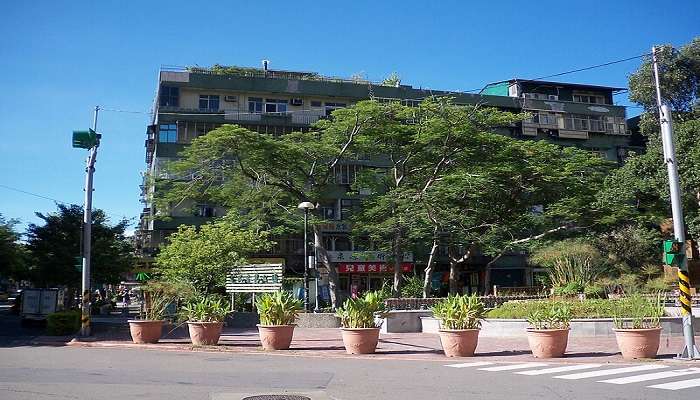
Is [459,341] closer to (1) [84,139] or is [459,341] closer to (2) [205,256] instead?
(2) [205,256]

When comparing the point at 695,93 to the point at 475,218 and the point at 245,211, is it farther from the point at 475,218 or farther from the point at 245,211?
the point at 245,211

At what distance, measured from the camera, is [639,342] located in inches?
551

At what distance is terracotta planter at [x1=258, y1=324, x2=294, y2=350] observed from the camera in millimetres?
16812

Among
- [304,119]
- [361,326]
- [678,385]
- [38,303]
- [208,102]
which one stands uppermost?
[208,102]

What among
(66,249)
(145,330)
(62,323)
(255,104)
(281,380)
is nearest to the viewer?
(281,380)

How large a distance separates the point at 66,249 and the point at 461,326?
2800 centimetres

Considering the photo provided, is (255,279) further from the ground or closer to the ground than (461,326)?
further from the ground

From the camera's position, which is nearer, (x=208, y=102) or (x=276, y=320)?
(x=276, y=320)

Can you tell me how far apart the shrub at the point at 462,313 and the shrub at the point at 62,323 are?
52.8ft

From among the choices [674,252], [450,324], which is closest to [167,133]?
[450,324]

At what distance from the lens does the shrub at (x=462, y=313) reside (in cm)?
1516

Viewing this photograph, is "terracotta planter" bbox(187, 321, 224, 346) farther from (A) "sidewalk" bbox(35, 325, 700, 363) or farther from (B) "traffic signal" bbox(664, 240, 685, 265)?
(B) "traffic signal" bbox(664, 240, 685, 265)

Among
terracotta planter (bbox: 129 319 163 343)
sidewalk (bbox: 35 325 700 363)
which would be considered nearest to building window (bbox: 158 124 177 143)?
sidewalk (bbox: 35 325 700 363)

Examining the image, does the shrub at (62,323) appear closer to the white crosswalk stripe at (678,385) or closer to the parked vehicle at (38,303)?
the parked vehicle at (38,303)
